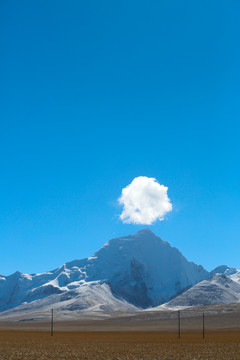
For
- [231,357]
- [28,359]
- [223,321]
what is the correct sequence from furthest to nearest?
[223,321]
[231,357]
[28,359]

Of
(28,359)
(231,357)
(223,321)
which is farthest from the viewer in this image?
(223,321)

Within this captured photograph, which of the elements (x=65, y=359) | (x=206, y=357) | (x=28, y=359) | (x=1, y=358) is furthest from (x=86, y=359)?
(x=206, y=357)

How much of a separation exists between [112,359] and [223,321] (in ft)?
545

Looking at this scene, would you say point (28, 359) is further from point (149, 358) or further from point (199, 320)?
point (199, 320)

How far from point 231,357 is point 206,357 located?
2.55 m

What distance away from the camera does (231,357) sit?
41281 millimetres

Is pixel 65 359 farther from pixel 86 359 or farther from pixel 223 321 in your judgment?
pixel 223 321

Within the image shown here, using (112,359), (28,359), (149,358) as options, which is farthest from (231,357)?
(28,359)

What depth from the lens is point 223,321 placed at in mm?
189625

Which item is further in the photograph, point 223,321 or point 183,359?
point 223,321

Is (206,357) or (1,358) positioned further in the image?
(206,357)

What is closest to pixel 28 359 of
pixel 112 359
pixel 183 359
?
pixel 112 359

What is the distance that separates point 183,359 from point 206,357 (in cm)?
328

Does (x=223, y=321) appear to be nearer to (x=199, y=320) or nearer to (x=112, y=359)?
(x=199, y=320)
